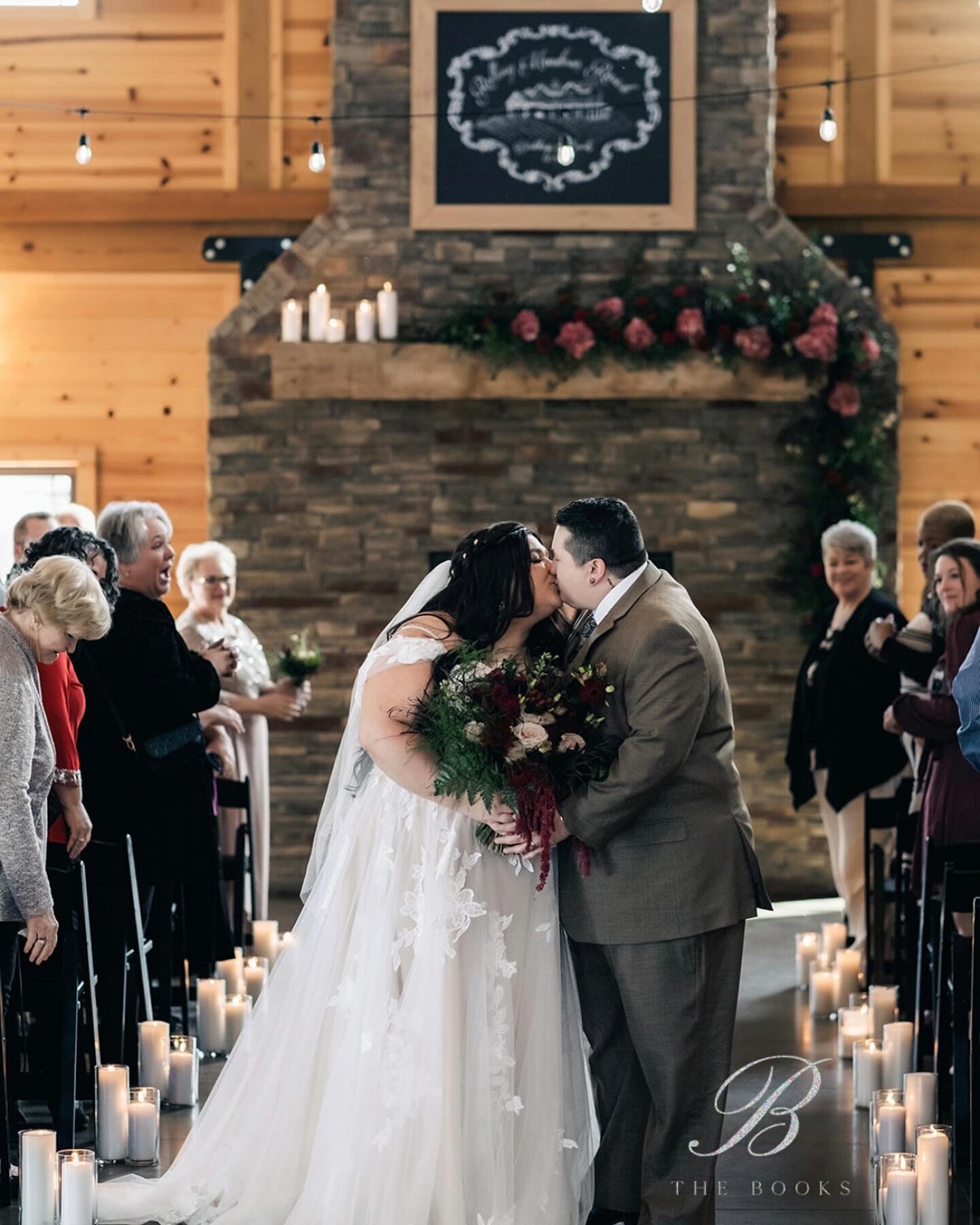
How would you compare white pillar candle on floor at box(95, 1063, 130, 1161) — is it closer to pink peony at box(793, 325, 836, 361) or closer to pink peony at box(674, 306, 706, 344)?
pink peony at box(674, 306, 706, 344)

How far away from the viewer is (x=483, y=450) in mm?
8781

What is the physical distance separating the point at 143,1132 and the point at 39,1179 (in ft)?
1.97

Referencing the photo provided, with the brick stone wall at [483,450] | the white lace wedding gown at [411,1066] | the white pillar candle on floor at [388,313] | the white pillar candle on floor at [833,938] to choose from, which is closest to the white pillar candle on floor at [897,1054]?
the white lace wedding gown at [411,1066]

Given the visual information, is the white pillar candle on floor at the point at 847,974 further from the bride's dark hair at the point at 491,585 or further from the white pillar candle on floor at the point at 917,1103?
the bride's dark hair at the point at 491,585

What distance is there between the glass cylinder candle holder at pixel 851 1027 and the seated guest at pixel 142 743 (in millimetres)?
2122

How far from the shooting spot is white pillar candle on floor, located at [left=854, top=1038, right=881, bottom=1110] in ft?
15.7

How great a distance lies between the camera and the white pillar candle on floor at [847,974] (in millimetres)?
6031

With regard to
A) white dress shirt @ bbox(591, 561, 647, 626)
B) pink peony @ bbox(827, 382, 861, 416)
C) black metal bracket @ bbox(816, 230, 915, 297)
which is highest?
black metal bracket @ bbox(816, 230, 915, 297)

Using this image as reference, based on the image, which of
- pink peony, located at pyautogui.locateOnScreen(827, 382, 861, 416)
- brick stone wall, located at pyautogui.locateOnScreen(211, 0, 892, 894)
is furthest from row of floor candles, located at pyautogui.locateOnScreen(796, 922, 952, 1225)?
pink peony, located at pyautogui.locateOnScreen(827, 382, 861, 416)

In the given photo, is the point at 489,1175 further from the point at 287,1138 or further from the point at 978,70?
the point at 978,70

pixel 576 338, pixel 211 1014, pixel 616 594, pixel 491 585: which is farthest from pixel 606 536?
pixel 576 338

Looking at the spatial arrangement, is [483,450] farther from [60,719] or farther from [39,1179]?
[39,1179]

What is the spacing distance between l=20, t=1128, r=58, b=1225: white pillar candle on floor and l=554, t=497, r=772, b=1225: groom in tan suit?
4.06 feet

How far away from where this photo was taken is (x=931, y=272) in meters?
9.62
